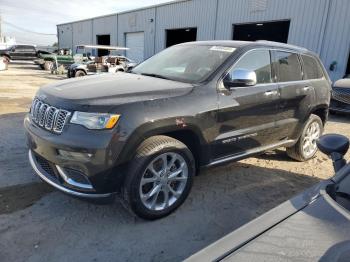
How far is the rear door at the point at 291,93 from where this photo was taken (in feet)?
14.1

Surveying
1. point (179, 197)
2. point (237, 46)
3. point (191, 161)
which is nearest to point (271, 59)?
point (237, 46)

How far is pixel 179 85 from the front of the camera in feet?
11.2

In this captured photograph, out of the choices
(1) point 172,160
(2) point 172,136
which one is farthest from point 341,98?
(1) point 172,160

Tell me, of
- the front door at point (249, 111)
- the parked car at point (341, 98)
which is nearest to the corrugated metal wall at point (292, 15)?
the parked car at point (341, 98)

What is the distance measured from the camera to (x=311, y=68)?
496cm

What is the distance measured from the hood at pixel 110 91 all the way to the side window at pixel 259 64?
90cm

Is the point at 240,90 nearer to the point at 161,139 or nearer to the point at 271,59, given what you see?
the point at 271,59

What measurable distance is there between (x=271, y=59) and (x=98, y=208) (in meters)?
2.88

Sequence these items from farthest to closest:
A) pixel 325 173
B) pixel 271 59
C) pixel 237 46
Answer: pixel 325 173 < pixel 271 59 < pixel 237 46

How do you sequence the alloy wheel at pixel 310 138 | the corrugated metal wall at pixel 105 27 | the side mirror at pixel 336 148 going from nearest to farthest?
the side mirror at pixel 336 148
the alloy wheel at pixel 310 138
the corrugated metal wall at pixel 105 27

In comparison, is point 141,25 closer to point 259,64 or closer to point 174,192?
point 259,64

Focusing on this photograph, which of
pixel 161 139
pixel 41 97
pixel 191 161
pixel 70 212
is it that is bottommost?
pixel 70 212

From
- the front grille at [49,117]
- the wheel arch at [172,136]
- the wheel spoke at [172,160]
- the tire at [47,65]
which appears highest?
the front grille at [49,117]

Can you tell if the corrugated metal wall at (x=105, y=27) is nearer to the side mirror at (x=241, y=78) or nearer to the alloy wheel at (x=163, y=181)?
the side mirror at (x=241, y=78)
